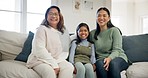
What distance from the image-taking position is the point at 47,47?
2.33 metres

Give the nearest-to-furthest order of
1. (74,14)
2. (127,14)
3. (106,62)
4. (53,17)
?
1. (106,62)
2. (53,17)
3. (74,14)
4. (127,14)

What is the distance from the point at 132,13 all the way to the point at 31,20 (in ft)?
14.9

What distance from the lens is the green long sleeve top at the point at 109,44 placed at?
254cm

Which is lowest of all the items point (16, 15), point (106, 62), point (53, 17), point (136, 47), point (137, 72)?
point (137, 72)

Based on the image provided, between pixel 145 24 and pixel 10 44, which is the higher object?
pixel 145 24

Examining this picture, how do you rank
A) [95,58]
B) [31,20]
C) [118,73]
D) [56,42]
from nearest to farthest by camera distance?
[118,73] < [56,42] < [95,58] < [31,20]

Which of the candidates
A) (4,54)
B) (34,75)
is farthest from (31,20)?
A: (34,75)

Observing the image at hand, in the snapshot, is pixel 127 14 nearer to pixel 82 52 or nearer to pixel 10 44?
pixel 82 52

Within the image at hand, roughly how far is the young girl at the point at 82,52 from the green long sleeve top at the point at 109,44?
9 cm

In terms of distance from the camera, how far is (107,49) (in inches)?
103

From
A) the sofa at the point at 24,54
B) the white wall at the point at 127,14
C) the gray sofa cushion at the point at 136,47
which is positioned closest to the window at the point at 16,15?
the sofa at the point at 24,54

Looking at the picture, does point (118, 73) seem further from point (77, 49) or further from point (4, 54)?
point (4, 54)

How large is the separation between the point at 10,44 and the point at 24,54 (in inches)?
11.8

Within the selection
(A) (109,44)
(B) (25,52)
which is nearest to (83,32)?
(A) (109,44)
